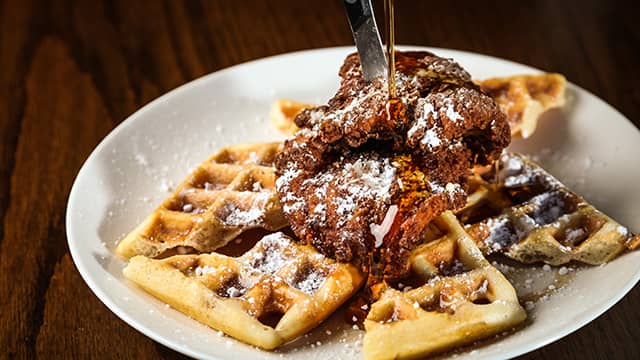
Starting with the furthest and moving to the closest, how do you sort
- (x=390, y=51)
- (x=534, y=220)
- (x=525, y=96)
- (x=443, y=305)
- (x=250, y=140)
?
(x=250, y=140)
(x=525, y=96)
(x=534, y=220)
(x=390, y=51)
(x=443, y=305)

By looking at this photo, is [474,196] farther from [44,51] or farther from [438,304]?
[44,51]

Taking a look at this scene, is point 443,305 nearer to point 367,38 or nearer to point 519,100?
point 367,38

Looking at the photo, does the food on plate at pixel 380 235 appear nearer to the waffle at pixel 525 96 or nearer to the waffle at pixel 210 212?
the waffle at pixel 210 212

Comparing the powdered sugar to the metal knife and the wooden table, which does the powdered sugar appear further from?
the wooden table

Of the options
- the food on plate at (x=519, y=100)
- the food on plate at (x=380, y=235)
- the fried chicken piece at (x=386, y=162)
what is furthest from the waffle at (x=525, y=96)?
the fried chicken piece at (x=386, y=162)

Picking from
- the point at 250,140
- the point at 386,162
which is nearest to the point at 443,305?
the point at 386,162

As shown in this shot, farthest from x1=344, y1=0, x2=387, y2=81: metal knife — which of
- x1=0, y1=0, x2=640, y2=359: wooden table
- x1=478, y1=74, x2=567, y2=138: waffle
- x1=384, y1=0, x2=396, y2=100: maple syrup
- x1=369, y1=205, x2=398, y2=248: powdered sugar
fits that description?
x1=0, y1=0, x2=640, y2=359: wooden table
